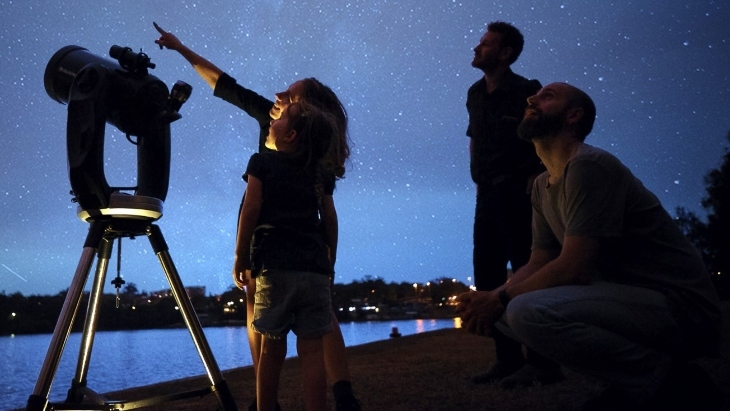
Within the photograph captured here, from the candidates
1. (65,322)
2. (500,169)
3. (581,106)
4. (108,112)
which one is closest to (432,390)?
(500,169)

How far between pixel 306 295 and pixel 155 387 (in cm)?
264

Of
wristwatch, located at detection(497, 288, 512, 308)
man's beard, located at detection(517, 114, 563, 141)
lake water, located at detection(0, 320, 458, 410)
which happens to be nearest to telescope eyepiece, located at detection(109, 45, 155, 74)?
lake water, located at detection(0, 320, 458, 410)

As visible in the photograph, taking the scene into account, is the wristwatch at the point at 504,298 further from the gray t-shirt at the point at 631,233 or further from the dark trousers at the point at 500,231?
the dark trousers at the point at 500,231

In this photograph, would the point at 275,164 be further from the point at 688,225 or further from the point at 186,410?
the point at 688,225

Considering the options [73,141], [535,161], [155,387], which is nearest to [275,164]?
[73,141]

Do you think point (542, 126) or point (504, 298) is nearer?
point (504, 298)

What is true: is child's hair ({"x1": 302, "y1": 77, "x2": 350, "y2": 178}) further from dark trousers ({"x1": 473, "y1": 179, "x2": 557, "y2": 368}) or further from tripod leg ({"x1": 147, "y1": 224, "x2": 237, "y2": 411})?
dark trousers ({"x1": 473, "y1": 179, "x2": 557, "y2": 368})

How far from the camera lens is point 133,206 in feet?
7.58

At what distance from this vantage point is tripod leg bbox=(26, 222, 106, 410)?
80.8 inches

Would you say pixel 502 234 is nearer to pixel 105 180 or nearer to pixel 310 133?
pixel 310 133

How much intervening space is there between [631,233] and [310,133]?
1210mm

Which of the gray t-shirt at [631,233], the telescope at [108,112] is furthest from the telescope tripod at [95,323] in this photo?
the gray t-shirt at [631,233]

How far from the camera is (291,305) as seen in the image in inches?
92.8

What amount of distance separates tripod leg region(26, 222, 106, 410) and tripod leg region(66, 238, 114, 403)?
157mm
